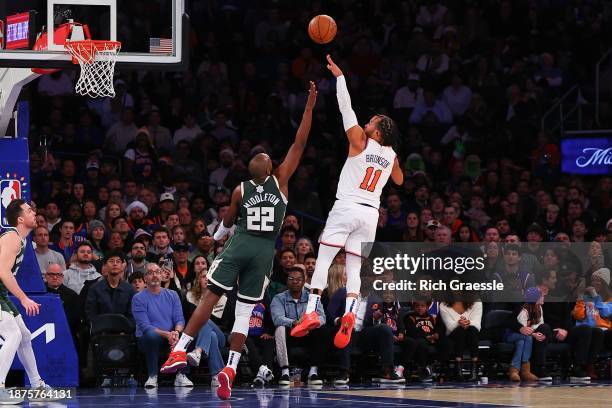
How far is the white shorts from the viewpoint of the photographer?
43.1 feet

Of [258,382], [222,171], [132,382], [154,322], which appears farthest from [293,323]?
[222,171]

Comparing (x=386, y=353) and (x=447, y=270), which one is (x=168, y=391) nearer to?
(x=386, y=353)

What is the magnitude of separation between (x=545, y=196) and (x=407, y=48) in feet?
16.1

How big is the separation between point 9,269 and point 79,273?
326 centimetres

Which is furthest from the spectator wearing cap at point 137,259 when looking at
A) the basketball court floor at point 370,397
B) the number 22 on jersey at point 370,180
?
the number 22 on jersey at point 370,180

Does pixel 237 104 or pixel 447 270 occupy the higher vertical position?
pixel 237 104

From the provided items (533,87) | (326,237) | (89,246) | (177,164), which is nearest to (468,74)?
(533,87)

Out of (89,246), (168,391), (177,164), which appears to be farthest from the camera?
(177,164)

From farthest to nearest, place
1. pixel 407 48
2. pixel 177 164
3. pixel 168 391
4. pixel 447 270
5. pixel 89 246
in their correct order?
pixel 407 48 → pixel 177 164 → pixel 447 270 → pixel 89 246 → pixel 168 391

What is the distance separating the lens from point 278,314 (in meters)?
16.8

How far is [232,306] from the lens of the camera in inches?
666

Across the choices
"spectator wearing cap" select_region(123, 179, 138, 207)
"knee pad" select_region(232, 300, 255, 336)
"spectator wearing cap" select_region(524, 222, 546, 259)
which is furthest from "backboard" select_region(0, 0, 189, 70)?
"spectator wearing cap" select_region(524, 222, 546, 259)

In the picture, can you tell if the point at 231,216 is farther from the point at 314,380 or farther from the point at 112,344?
the point at 314,380

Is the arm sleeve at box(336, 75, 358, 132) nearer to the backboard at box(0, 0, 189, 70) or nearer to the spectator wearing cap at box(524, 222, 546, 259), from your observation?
the backboard at box(0, 0, 189, 70)
